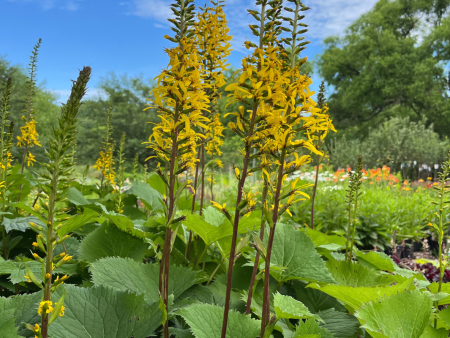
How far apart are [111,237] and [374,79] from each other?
107 feet

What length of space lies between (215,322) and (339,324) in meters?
0.84

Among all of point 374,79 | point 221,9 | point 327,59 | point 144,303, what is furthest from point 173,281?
point 327,59

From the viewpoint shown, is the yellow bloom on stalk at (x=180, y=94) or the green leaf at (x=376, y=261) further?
the green leaf at (x=376, y=261)

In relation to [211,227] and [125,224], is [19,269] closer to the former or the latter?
[125,224]

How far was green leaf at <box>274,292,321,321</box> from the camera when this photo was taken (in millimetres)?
1431

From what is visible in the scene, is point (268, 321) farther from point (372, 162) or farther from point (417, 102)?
point (417, 102)

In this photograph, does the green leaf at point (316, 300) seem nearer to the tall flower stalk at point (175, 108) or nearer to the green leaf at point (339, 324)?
the green leaf at point (339, 324)

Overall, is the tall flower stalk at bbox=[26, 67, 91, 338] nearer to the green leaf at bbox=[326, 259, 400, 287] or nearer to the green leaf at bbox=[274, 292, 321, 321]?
the green leaf at bbox=[274, 292, 321, 321]

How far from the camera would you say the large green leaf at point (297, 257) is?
2.02m

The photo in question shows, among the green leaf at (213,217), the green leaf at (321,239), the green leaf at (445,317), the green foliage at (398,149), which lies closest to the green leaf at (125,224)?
the green leaf at (213,217)

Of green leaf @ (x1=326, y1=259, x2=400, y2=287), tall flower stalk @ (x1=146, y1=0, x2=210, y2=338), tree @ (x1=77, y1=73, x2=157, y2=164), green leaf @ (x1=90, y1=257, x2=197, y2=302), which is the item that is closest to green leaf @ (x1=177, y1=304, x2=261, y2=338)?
tall flower stalk @ (x1=146, y1=0, x2=210, y2=338)

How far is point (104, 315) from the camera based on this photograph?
151 cm

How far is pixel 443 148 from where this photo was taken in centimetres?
2295

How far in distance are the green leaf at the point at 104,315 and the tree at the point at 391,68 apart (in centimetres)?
3101
